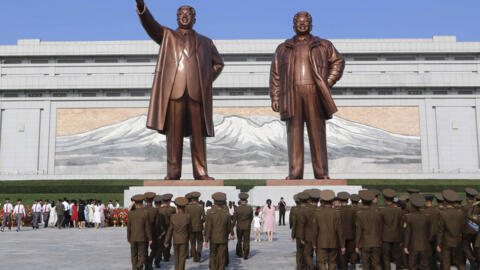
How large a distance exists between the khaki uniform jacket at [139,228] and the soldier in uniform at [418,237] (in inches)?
138

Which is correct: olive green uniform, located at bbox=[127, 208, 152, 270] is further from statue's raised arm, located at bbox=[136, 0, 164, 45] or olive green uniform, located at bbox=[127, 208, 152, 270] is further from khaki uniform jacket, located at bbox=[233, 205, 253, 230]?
statue's raised arm, located at bbox=[136, 0, 164, 45]

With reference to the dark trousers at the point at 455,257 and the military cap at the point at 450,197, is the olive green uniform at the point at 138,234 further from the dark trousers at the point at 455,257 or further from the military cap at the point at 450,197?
the military cap at the point at 450,197

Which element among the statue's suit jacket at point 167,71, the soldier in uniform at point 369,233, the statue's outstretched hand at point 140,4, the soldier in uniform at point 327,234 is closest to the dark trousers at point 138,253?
the soldier in uniform at point 327,234

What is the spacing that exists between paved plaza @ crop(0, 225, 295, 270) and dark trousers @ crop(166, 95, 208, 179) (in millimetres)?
2139

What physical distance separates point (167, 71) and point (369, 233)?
6.42 m

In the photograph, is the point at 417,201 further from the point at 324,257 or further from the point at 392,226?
the point at 324,257

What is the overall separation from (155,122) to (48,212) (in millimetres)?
7179

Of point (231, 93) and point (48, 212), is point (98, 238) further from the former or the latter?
point (231, 93)

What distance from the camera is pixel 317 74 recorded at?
35.5 ft

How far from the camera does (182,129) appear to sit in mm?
10578

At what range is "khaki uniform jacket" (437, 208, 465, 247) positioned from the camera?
18.9ft

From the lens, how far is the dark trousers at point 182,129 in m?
10.4

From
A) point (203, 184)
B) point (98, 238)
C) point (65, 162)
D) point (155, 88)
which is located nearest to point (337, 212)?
point (203, 184)

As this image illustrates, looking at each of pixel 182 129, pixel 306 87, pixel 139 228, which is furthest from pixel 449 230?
pixel 182 129
